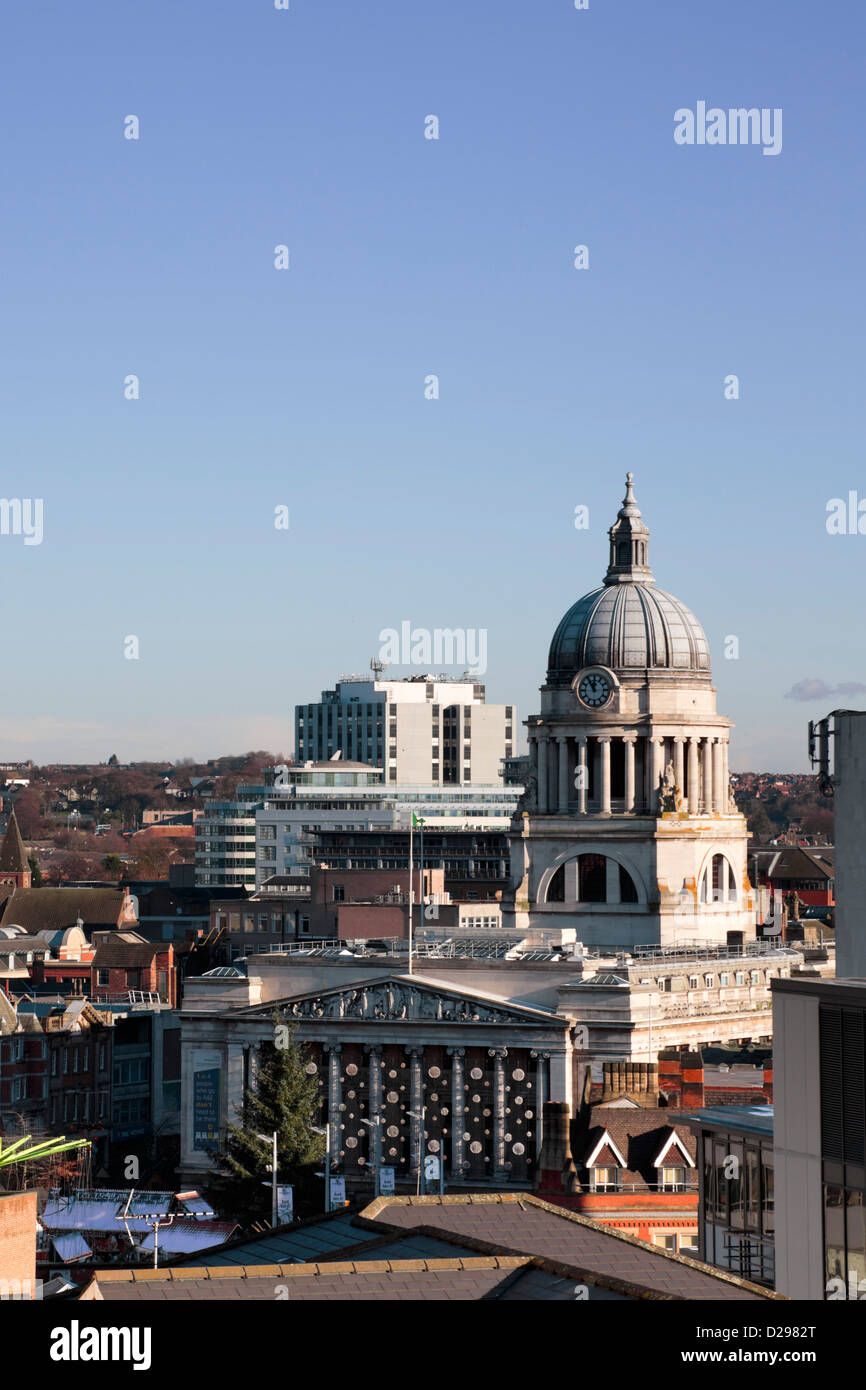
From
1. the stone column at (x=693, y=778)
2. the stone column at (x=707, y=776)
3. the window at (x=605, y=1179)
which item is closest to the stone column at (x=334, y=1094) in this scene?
the window at (x=605, y=1179)

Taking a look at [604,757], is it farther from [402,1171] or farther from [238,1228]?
[238,1228]

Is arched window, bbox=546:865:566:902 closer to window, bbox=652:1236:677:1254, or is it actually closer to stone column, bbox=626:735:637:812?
stone column, bbox=626:735:637:812

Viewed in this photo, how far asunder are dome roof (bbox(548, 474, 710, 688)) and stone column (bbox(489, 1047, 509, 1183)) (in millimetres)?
32689

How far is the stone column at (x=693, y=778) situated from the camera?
514 ft

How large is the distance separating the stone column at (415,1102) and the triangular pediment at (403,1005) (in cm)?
180

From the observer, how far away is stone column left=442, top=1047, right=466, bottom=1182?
13075 centimetres

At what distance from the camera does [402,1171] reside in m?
132

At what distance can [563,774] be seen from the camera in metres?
158

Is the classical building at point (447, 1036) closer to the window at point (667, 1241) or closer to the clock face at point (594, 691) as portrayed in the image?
the clock face at point (594, 691)

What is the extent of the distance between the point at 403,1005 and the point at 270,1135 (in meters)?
18.7

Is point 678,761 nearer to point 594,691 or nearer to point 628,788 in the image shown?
point 628,788

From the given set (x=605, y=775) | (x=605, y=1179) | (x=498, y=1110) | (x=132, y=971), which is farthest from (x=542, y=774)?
(x=605, y=1179)
